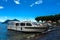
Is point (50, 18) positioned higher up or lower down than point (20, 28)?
higher up

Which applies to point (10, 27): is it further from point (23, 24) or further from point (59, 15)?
point (59, 15)

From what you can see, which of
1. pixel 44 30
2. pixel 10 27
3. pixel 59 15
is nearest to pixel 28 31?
pixel 44 30

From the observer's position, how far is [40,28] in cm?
4094

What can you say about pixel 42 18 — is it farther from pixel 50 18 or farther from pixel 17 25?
pixel 17 25

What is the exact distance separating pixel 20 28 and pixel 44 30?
687 centimetres

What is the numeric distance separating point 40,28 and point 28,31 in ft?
10.7

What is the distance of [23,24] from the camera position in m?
44.4

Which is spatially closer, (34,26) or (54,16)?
(34,26)

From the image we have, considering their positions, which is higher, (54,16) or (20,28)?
(54,16)

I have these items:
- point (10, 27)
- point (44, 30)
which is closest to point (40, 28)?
point (44, 30)

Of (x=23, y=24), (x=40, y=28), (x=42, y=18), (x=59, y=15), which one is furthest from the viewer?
(x=42, y=18)

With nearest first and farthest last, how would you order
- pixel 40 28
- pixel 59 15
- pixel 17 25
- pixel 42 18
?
1. pixel 40 28
2. pixel 17 25
3. pixel 59 15
4. pixel 42 18

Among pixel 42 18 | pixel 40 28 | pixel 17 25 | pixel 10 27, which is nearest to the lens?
pixel 40 28

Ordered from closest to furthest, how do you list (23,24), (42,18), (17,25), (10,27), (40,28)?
(40,28) < (23,24) < (17,25) < (10,27) < (42,18)
